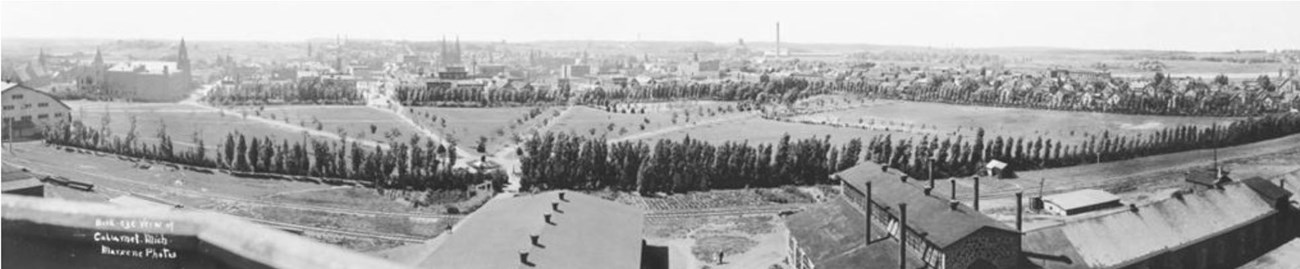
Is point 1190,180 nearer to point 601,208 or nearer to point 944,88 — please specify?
point 601,208

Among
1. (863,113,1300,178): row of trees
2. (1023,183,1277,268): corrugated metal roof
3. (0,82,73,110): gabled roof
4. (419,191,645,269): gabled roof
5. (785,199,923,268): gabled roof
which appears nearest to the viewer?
(419,191,645,269): gabled roof

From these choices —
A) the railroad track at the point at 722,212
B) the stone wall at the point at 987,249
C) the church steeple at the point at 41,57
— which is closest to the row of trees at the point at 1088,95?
the railroad track at the point at 722,212

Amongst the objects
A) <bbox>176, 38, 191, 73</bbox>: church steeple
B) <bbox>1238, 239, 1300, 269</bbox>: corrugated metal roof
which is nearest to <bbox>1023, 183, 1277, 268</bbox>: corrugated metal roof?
<bbox>1238, 239, 1300, 269</bbox>: corrugated metal roof

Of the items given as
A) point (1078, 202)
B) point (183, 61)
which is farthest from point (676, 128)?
point (1078, 202)

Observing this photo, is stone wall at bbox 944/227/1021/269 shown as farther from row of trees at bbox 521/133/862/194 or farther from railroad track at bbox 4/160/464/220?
row of trees at bbox 521/133/862/194

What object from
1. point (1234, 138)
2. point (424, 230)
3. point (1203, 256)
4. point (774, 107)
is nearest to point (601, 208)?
point (424, 230)

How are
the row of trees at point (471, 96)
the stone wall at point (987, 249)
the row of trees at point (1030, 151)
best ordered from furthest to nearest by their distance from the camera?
the row of trees at point (471, 96) < the row of trees at point (1030, 151) < the stone wall at point (987, 249)

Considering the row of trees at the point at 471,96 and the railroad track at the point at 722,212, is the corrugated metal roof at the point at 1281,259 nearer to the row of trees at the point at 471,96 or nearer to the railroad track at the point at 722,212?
the railroad track at the point at 722,212

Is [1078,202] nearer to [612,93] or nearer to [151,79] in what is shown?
[151,79]
